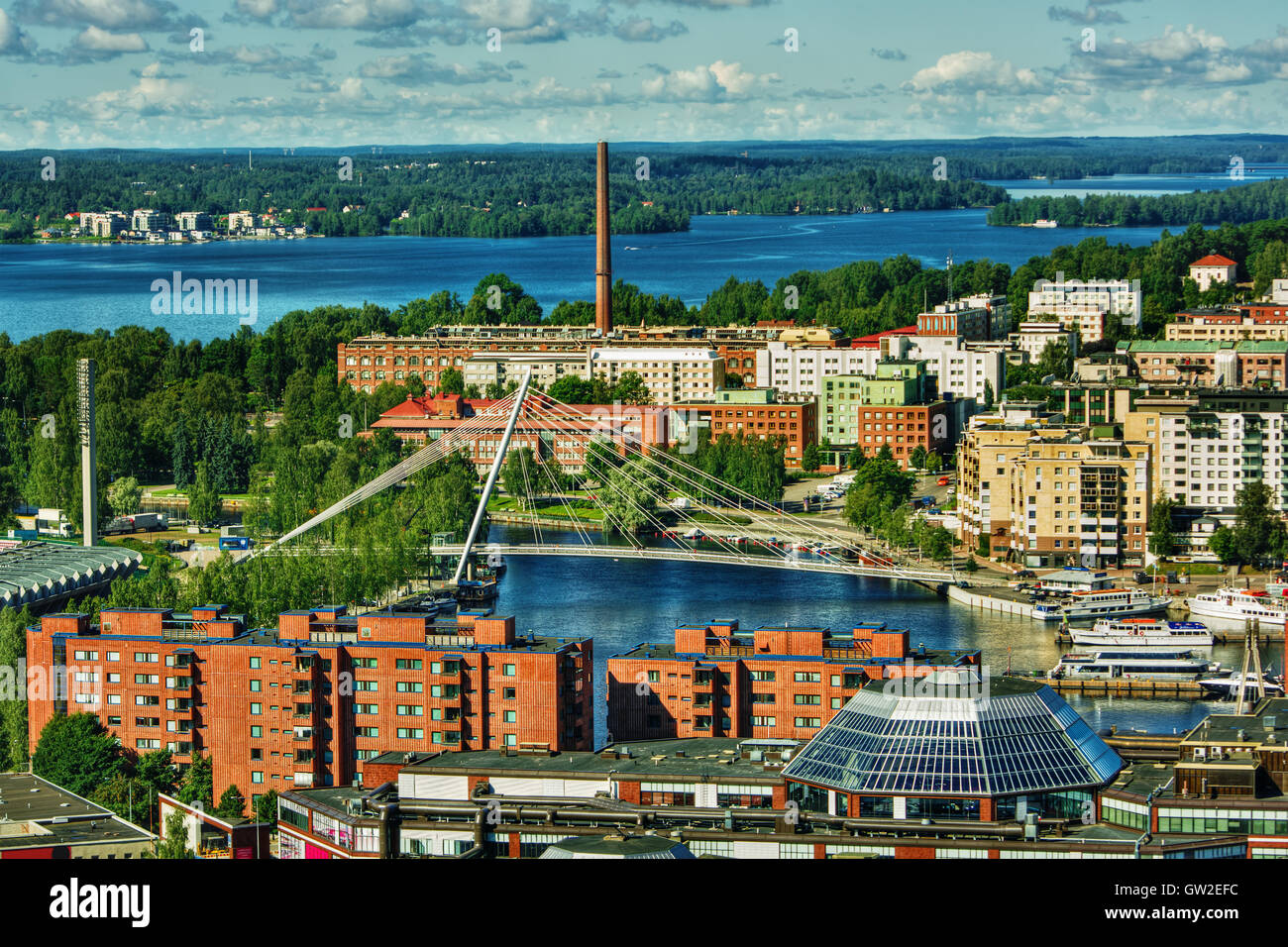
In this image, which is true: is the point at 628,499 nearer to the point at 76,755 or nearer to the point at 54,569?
the point at 54,569

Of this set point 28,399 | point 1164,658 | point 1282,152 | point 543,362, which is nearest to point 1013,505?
point 1164,658

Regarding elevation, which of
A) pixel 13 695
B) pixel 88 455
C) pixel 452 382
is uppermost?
pixel 452 382

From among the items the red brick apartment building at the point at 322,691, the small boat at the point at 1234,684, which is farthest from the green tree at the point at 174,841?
the small boat at the point at 1234,684

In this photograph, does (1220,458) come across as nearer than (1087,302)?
Yes

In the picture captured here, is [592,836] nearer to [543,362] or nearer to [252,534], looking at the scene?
[252,534]

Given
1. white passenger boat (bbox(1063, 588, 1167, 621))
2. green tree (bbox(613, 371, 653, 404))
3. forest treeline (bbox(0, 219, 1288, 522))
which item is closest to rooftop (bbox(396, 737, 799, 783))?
white passenger boat (bbox(1063, 588, 1167, 621))

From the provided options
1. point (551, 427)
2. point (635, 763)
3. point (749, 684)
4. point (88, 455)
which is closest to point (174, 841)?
point (635, 763)

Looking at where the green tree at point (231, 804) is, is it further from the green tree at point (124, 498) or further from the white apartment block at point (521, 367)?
the white apartment block at point (521, 367)

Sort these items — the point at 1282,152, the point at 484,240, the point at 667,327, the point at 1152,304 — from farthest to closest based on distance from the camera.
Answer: the point at 1282,152
the point at 484,240
the point at 1152,304
the point at 667,327
